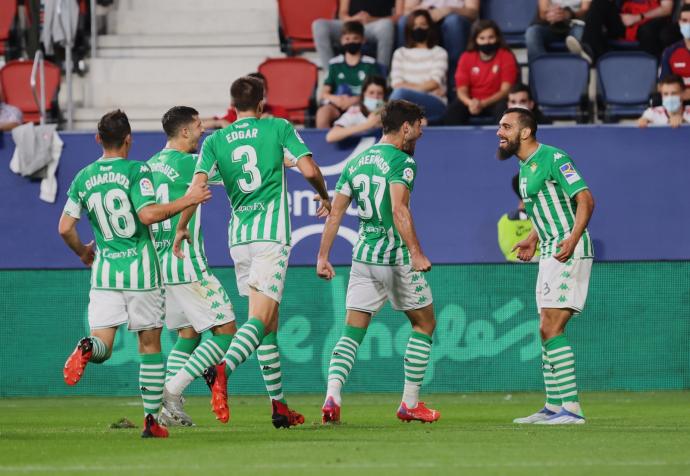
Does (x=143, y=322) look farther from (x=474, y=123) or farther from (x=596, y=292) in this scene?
(x=474, y=123)

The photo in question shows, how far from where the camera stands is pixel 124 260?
8625mm

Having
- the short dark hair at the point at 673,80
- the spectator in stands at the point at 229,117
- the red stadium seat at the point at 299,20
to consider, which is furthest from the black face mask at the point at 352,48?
the short dark hair at the point at 673,80

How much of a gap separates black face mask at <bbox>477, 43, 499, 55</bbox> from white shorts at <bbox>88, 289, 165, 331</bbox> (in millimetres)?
7514

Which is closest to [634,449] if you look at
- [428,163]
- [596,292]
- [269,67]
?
[596,292]

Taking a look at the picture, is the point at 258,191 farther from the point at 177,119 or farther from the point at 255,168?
the point at 177,119

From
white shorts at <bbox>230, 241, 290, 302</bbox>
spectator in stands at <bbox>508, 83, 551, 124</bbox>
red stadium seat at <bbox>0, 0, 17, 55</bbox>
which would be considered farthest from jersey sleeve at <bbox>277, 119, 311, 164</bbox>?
red stadium seat at <bbox>0, 0, 17, 55</bbox>

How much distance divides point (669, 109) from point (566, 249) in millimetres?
5298

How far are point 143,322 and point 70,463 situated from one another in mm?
1621

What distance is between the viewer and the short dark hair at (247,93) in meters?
9.20

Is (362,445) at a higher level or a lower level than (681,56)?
lower

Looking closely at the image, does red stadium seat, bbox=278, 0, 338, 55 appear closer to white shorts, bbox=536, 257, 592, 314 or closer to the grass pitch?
the grass pitch

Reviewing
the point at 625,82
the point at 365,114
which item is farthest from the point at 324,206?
the point at 625,82

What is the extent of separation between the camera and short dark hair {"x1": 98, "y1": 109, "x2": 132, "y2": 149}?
8656 millimetres

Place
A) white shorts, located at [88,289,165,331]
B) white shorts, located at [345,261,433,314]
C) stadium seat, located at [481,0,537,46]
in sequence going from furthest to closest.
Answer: stadium seat, located at [481,0,537,46], white shorts, located at [345,261,433,314], white shorts, located at [88,289,165,331]
